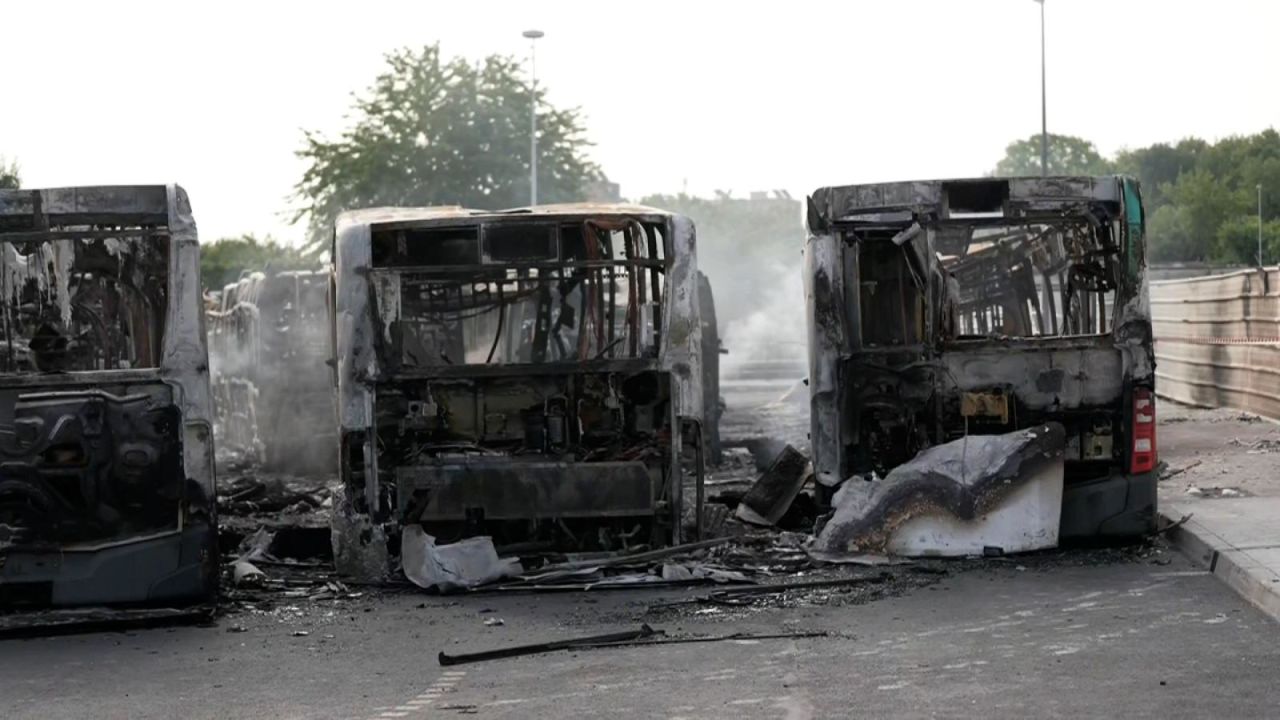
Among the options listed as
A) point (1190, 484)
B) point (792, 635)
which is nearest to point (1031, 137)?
point (1190, 484)

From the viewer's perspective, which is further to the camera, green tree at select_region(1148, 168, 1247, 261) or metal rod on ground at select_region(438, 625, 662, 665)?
green tree at select_region(1148, 168, 1247, 261)

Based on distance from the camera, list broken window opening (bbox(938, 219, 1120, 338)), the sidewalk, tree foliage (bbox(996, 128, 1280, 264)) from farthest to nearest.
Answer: tree foliage (bbox(996, 128, 1280, 264))
broken window opening (bbox(938, 219, 1120, 338))
the sidewalk

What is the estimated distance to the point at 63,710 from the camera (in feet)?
27.2

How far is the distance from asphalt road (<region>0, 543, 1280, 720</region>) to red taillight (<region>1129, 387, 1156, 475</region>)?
122cm

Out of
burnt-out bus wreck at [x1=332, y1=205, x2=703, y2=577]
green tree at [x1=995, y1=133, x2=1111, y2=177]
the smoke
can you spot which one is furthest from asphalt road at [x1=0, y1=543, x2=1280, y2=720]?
green tree at [x1=995, y1=133, x2=1111, y2=177]

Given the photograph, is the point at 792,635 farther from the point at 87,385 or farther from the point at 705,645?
the point at 87,385

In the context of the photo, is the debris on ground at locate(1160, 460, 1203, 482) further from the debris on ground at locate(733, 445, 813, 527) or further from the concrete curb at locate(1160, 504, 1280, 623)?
the debris on ground at locate(733, 445, 813, 527)

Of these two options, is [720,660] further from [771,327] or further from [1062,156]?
[1062,156]

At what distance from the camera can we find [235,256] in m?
73.8

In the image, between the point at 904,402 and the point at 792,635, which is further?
the point at 904,402

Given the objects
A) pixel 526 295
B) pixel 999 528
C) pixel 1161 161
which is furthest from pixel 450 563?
pixel 1161 161

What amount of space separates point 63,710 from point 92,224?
3.79m

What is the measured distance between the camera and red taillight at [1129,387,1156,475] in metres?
12.8

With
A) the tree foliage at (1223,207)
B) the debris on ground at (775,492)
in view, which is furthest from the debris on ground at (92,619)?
the tree foliage at (1223,207)
